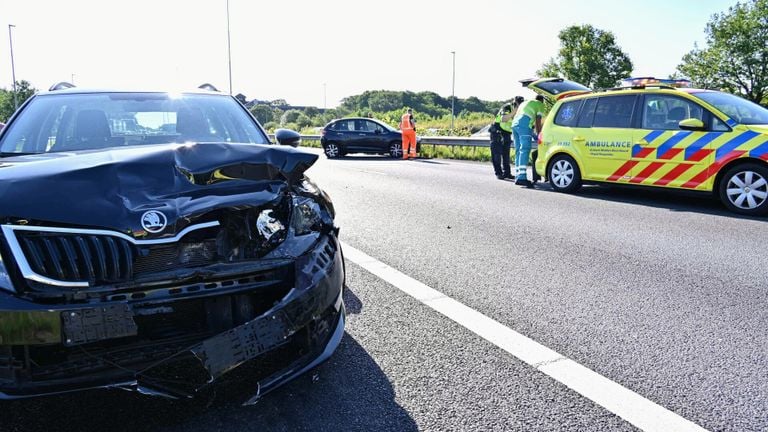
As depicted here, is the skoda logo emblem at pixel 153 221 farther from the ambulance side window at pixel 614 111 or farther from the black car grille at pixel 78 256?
the ambulance side window at pixel 614 111

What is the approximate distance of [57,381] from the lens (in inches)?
77.4

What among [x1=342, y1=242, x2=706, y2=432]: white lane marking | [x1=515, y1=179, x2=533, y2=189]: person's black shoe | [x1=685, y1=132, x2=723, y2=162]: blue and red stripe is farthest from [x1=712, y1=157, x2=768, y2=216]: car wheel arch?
[x1=342, y1=242, x2=706, y2=432]: white lane marking

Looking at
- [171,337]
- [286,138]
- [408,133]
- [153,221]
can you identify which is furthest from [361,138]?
[171,337]

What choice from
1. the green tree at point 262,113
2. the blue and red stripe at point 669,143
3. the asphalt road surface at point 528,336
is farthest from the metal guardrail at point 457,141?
the green tree at point 262,113

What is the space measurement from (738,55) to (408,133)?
151ft

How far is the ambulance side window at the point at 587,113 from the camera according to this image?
363 inches

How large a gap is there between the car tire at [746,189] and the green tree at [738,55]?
161 feet

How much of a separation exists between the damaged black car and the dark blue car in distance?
17.2 meters

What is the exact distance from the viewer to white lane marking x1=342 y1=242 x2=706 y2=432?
2365mm

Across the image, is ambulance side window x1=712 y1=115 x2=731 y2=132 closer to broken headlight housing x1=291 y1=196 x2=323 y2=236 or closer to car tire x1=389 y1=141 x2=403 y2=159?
broken headlight housing x1=291 y1=196 x2=323 y2=236

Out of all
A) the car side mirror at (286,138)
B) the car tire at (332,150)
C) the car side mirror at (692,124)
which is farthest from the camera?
the car tire at (332,150)

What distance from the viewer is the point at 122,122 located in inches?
146

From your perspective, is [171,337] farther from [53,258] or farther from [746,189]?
[746,189]

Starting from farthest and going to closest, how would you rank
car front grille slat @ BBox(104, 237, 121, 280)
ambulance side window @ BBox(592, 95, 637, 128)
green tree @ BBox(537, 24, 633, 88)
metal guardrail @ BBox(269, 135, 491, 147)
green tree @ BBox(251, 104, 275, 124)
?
1. green tree @ BBox(537, 24, 633, 88)
2. green tree @ BBox(251, 104, 275, 124)
3. metal guardrail @ BBox(269, 135, 491, 147)
4. ambulance side window @ BBox(592, 95, 637, 128)
5. car front grille slat @ BBox(104, 237, 121, 280)
